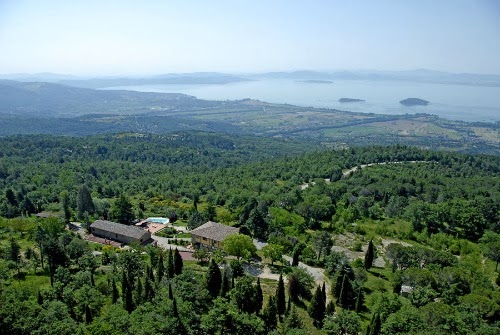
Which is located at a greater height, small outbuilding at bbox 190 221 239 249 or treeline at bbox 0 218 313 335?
treeline at bbox 0 218 313 335

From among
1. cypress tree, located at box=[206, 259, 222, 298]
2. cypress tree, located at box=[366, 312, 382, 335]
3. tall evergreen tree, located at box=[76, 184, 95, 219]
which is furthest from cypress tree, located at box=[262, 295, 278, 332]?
tall evergreen tree, located at box=[76, 184, 95, 219]

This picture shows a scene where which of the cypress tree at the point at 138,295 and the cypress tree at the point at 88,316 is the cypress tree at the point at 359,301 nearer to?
the cypress tree at the point at 138,295

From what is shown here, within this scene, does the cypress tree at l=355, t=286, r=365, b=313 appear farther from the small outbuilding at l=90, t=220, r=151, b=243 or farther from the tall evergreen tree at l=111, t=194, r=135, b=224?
the tall evergreen tree at l=111, t=194, r=135, b=224

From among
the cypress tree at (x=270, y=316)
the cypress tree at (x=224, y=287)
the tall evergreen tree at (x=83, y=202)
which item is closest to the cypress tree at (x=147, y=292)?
the cypress tree at (x=224, y=287)

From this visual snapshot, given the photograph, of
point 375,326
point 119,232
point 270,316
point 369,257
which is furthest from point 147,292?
point 369,257

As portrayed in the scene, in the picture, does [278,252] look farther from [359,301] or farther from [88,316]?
[88,316]

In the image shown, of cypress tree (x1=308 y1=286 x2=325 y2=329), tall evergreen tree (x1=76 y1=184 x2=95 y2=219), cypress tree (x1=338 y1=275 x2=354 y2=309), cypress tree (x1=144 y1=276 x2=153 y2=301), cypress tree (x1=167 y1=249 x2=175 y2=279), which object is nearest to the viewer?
cypress tree (x1=144 y1=276 x2=153 y2=301)

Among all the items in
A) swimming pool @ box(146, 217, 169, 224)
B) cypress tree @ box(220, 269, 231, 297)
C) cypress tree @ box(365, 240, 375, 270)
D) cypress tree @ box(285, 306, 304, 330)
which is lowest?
swimming pool @ box(146, 217, 169, 224)

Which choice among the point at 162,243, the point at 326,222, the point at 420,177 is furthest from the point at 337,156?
the point at 162,243

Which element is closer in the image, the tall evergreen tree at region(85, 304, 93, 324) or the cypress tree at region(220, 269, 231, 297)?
the tall evergreen tree at region(85, 304, 93, 324)
